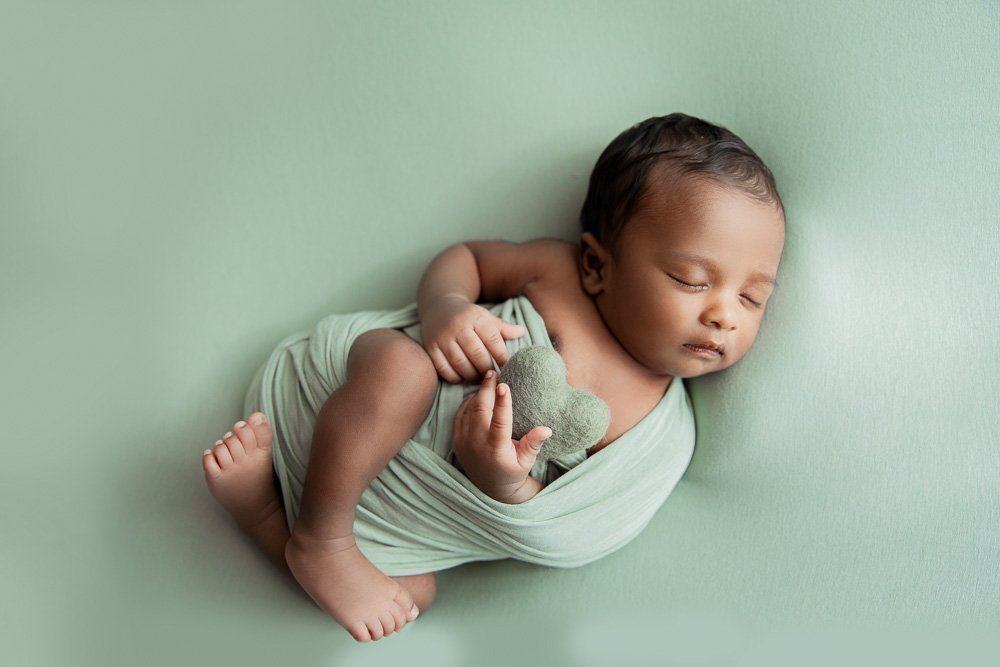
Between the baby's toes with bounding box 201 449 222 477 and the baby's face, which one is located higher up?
the baby's face

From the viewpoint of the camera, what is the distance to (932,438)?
3.67 ft

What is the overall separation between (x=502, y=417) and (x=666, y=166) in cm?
43

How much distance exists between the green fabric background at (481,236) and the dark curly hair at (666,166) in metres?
0.12

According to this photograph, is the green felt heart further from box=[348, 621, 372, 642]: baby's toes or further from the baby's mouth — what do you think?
box=[348, 621, 372, 642]: baby's toes

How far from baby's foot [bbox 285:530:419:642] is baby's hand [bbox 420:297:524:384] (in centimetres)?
27

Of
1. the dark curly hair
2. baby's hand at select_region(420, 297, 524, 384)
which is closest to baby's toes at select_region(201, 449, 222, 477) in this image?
baby's hand at select_region(420, 297, 524, 384)

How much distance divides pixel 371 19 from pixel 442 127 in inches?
8.4

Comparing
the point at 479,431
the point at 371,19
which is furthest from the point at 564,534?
the point at 371,19

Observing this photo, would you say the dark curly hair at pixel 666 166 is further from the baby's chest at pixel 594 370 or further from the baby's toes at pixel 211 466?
the baby's toes at pixel 211 466

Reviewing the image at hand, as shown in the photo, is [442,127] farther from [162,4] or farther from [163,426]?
[163,426]

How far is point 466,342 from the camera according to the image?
109cm

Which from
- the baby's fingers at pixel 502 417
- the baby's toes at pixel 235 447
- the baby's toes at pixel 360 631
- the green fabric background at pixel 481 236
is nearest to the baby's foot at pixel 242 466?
the baby's toes at pixel 235 447

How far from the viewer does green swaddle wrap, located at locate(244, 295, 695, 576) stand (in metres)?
1.11

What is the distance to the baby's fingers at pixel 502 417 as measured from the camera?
975mm
